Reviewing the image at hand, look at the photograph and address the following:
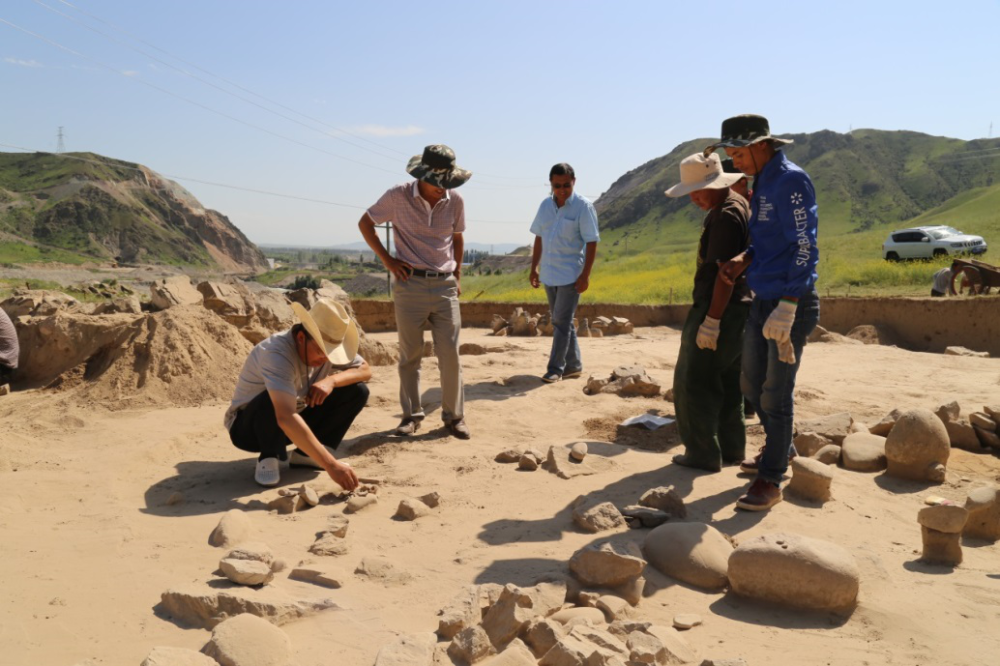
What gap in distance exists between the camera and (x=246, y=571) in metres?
2.79

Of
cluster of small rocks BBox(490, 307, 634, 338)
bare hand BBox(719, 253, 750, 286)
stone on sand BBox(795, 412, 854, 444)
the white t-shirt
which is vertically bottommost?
stone on sand BBox(795, 412, 854, 444)

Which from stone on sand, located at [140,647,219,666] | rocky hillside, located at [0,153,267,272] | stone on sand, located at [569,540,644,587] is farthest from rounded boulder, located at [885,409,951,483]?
rocky hillside, located at [0,153,267,272]

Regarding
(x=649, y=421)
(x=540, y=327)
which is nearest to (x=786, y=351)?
(x=649, y=421)

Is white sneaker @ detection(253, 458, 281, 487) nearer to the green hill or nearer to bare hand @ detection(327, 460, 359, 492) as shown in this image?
bare hand @ detection(327, 460, 359, 492)

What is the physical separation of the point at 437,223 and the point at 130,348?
305 cm

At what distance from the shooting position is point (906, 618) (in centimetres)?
270

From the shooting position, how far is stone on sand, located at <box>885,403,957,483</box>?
14.0 feet

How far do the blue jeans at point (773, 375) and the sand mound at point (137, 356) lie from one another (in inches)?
163

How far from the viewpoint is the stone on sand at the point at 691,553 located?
9.89 feet

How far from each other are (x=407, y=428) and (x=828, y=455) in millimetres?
2647

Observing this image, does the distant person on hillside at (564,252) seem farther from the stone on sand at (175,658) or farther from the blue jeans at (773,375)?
the stone on sand at (175,658)

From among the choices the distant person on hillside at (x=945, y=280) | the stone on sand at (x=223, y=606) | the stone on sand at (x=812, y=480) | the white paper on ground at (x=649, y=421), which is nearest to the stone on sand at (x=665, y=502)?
the stone on sand at (x=812, y=480)

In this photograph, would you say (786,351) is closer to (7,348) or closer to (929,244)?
(7,348)

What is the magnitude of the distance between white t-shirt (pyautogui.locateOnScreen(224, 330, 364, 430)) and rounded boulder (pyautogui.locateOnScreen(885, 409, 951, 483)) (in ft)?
10.3
